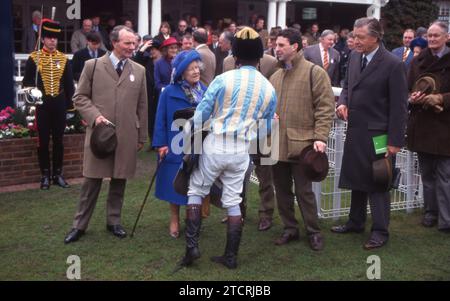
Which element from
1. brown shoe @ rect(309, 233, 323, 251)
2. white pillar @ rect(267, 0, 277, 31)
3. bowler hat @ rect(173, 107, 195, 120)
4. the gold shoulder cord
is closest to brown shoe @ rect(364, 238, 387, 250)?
brown shoe @ rect(309, 233, 323, 251)

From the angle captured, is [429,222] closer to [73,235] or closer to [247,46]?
[247,46]

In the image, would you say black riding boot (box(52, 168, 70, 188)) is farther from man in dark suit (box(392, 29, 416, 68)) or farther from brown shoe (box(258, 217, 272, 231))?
man in dark suit (box(392, 29, 416, 68))

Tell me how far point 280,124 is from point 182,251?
145 centimetres

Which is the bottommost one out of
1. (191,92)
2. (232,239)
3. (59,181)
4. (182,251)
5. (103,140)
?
(182,251)

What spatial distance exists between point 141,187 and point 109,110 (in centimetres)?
232

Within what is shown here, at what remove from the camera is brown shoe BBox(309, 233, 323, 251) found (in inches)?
219

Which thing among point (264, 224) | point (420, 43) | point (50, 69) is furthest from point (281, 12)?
point (264, 224)

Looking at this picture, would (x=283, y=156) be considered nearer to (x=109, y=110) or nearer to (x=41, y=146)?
(x=109, y=110)

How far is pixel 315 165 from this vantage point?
520 centimetres

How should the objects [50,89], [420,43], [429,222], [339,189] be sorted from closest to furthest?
[429,222] → [339,189] → [50,89] → [420,43]

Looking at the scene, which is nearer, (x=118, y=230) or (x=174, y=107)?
(x=174, y=107)

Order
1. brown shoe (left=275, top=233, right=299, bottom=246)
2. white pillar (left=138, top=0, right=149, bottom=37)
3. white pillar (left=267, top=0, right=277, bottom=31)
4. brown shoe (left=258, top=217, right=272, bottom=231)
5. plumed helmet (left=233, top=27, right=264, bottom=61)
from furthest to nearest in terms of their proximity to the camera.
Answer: white pillar (left=267, top=0, right=277, bottom=31) < white pillar (left=138, top=0, right=149, bottom=37) < brown shoe (left=258, top=217, right=272, bottom=231) < brown shoe (left=275, top=233, right=299, bottom=246) < plumed helmet (left=233, top=27, right=264, bottom=61)

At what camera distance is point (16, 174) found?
7852 millimetres

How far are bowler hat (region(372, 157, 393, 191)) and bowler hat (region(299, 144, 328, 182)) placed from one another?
0.51 metres
